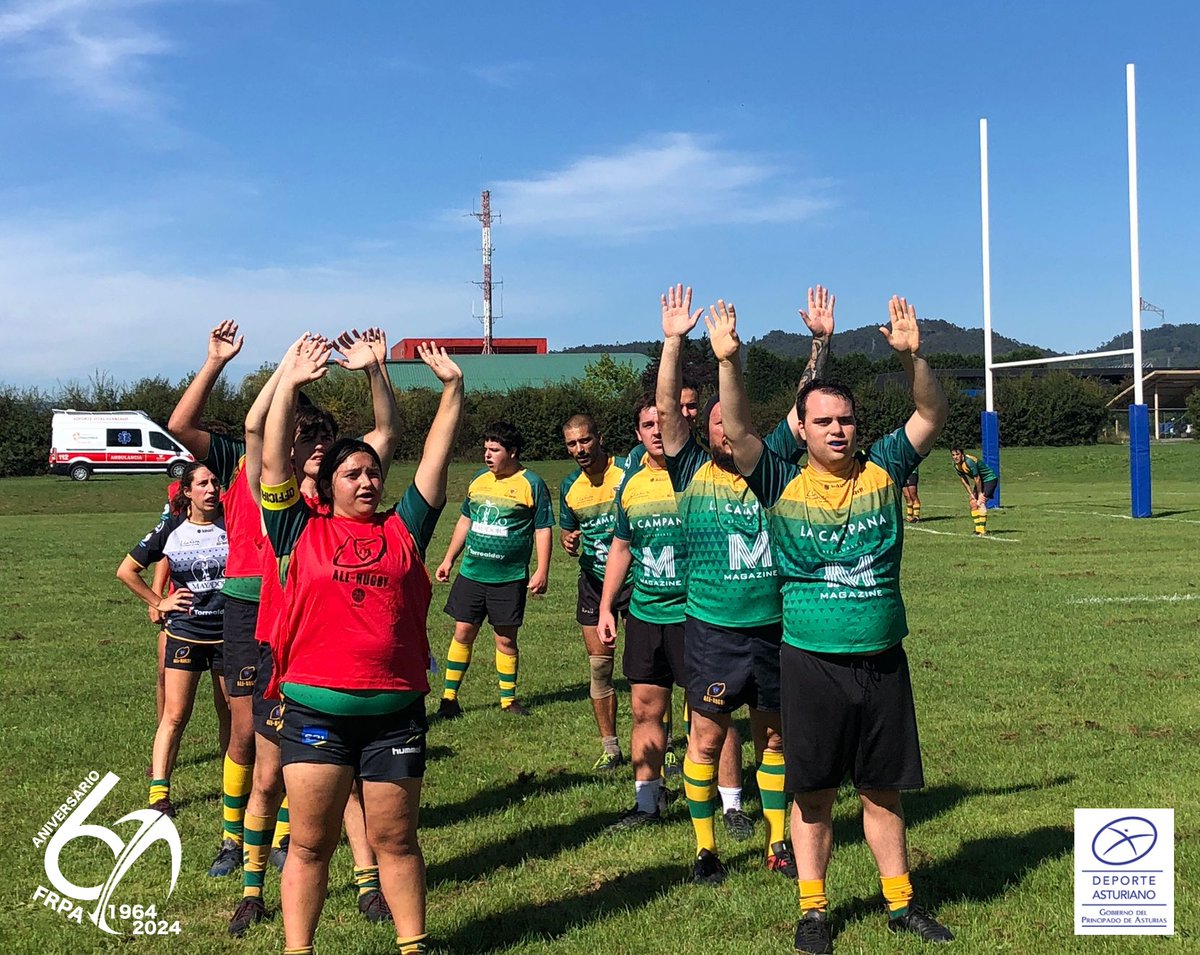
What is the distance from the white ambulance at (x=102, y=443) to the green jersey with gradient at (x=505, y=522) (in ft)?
137

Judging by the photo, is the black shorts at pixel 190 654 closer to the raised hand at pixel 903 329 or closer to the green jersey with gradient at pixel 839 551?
the green jersey with gradient at pixel 839 551

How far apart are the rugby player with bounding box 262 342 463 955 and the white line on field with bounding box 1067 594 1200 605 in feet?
38.7

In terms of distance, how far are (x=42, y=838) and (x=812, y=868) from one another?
4.20 m

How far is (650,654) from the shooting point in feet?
22.0

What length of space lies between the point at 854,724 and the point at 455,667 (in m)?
5.47

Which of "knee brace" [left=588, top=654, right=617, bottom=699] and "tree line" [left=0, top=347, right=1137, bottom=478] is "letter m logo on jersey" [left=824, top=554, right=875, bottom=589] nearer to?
"knee brace" [left=588, top=654, right=617, bottom=699]

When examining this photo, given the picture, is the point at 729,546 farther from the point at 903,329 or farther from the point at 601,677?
the point at 601,677

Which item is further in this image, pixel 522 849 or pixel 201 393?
pixel 522 849

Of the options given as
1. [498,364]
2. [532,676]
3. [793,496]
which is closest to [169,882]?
[793,496]

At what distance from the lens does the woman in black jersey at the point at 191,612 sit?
22.5ft

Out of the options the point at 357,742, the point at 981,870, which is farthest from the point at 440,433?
the point at 981,870

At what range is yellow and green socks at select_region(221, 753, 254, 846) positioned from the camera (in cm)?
605

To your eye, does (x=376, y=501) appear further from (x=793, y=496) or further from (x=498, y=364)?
(x=498, y=364)

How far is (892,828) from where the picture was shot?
491 centimetres
